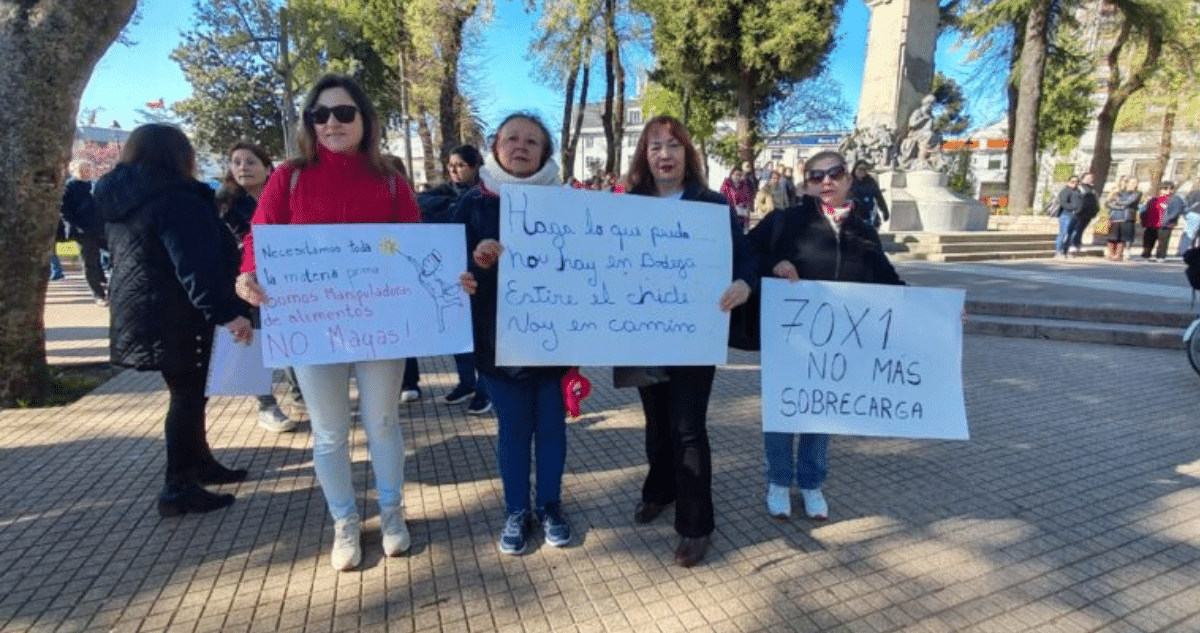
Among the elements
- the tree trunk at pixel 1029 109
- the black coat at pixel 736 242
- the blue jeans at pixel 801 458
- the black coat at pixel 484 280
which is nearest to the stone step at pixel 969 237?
the tree trunk at pixel 1029 109

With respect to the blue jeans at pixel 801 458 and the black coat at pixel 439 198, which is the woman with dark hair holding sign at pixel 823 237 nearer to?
the blue jeans at pixel 801 458

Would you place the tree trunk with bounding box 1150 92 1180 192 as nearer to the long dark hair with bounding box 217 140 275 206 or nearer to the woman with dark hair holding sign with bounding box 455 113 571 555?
the woman with dark hair holding sign with bounding box 455 113 571 555

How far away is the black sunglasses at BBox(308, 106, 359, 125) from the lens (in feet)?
8.02

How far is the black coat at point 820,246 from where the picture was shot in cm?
292

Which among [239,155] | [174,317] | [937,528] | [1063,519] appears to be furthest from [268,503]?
[1063,519]

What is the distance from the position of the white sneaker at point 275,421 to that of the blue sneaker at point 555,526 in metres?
2.40

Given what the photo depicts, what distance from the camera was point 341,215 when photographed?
98.8 inches

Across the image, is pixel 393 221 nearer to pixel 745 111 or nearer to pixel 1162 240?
pixel 1162 240

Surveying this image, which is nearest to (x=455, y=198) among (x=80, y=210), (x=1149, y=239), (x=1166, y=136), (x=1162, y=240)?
(x=80, y=210)

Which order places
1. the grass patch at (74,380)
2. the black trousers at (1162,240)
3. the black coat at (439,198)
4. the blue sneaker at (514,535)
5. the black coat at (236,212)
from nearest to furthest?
the blue sneaker at (514,535)
the black coat at (236,212)
the black coat at (439,198)
the grass patch at (74,380)
the black trousers at (1162,240)

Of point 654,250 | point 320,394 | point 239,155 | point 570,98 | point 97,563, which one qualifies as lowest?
point 97,563

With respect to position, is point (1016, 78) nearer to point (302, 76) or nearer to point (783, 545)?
point (783, 545)

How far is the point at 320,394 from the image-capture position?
100 inches

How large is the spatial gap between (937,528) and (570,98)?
27.9m
